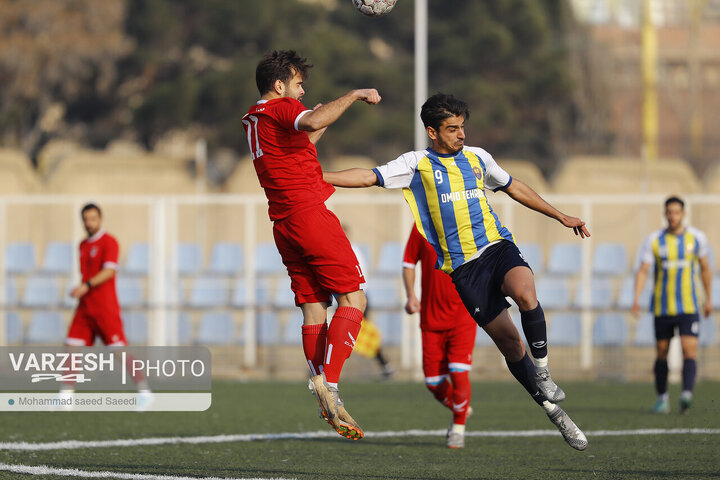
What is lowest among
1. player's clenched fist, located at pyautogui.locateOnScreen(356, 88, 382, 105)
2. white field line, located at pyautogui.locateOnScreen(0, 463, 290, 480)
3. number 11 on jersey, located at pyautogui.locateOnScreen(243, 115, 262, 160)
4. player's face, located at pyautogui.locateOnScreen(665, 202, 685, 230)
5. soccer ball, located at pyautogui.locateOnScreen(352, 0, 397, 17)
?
white field line, located at pyautogui.locateOnScreen(0, 463, 290, 480)

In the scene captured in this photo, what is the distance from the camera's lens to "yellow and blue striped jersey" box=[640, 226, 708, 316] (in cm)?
1288

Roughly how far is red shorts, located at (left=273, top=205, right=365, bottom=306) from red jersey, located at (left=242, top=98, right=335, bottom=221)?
8cm

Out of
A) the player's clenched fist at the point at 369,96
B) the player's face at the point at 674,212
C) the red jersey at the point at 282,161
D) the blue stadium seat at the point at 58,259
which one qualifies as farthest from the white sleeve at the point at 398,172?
the blue stadium seat at the point at 58,259

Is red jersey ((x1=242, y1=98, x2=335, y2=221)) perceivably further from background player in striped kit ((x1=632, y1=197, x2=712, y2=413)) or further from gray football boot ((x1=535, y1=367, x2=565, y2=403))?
background player in striped kit ((x1=632, y1=197, x2=712, y2=413))

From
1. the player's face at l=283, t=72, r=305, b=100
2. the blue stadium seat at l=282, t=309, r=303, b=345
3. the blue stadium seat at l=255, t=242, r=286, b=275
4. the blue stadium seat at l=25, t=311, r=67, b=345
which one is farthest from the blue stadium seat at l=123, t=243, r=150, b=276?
the player's face at l=283, t=72, r=305, b=100

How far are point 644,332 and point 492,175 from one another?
34.7 feet

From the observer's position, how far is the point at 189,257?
65.2ft

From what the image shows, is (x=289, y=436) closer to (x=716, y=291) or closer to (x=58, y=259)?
(x=716, y=291)

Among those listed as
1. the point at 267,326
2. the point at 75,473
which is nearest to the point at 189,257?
the point at 267,326

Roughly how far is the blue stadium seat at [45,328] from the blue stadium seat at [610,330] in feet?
24.8

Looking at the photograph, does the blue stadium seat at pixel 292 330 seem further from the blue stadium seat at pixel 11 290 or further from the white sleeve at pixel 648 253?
the white sleeve at pixel 648 253

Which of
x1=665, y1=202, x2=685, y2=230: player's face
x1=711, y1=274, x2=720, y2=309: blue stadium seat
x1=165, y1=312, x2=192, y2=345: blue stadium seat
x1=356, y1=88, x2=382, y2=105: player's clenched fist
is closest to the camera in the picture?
x1=356, y1=88, x2=382, y2=105: player's clenched fist

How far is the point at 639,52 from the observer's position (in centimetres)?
3597

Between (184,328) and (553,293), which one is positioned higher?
(553,293)
